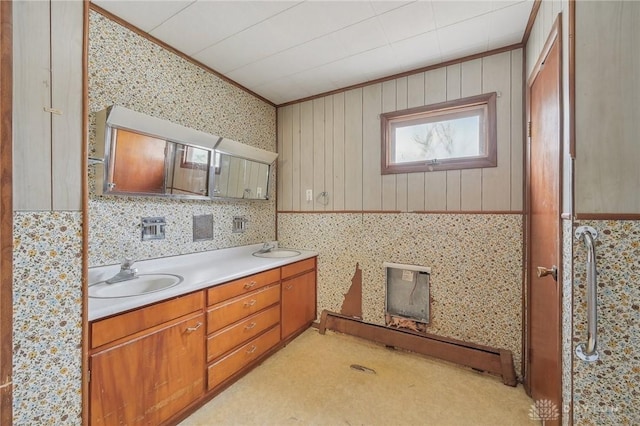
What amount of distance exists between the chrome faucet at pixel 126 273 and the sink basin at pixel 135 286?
0.9 inches

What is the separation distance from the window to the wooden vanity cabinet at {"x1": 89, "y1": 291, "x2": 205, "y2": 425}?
6.56ft

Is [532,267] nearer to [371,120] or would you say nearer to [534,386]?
[534,386]

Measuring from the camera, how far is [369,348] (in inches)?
93.3

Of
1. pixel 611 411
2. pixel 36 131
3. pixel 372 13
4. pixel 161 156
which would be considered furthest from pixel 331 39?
pixel 611 411

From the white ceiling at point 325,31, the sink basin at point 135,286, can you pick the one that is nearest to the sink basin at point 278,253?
the sink basin at point 135,286

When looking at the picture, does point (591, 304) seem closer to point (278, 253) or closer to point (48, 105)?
point (48, 105)

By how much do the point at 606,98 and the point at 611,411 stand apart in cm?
115

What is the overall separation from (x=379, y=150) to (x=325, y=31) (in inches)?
42.8

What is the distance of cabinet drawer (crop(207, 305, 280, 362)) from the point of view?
169 cm

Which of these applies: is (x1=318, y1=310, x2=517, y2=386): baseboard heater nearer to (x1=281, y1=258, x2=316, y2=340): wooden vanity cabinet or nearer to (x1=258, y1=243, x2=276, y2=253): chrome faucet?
(x1=281, y1=258, x2=316, y2=340): wooden vanity cabinet

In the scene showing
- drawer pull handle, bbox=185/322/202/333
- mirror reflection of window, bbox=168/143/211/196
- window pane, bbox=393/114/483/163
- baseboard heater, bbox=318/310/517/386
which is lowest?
baseboard heater, bbox=318/310/517/386

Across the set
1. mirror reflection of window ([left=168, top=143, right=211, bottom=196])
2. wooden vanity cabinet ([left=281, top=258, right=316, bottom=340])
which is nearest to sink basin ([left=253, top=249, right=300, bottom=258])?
wooden vanity cabinet ([left=281, top=258, right=316, bottom=340])

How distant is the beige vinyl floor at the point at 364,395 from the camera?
157 cm

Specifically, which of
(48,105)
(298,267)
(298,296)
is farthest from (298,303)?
(48,105)
